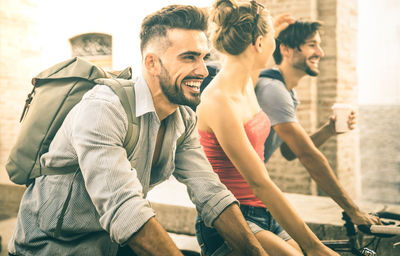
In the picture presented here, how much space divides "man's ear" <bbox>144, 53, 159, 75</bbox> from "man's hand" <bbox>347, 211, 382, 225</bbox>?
1.34 metres

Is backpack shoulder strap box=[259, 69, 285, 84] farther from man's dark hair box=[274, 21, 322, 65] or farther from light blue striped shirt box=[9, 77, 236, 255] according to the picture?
light blue striped shirt box=[9, 77, 236, 255]

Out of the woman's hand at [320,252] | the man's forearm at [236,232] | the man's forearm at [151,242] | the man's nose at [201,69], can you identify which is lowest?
the woman's hand at [320,252]

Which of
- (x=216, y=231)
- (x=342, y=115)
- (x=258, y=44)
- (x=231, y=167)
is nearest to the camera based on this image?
(x=216, y=231)

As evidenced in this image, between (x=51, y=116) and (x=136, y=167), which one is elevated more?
(x=51, y=116)

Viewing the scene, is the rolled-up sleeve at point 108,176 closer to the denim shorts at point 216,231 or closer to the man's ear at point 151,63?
the man's ear at point 151,63

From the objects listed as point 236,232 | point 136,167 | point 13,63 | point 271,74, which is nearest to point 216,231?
point 236,232

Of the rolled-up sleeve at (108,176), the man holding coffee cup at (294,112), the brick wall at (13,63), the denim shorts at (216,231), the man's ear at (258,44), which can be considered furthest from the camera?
the brick wall at (13,63)

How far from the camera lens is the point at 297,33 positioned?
292cm

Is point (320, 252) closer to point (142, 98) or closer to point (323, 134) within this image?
point (142, 98)

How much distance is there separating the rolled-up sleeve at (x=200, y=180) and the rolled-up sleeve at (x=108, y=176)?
0.44 meters

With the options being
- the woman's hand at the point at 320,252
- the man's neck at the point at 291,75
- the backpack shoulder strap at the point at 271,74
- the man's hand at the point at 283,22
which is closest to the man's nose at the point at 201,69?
the woman's hand at the point at 320,252

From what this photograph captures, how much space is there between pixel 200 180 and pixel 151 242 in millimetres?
507

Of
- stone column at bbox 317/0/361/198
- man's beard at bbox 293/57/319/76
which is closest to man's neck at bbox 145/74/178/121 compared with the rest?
man's beard at bbox 293/57/319/76

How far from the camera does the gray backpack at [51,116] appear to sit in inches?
58.2
